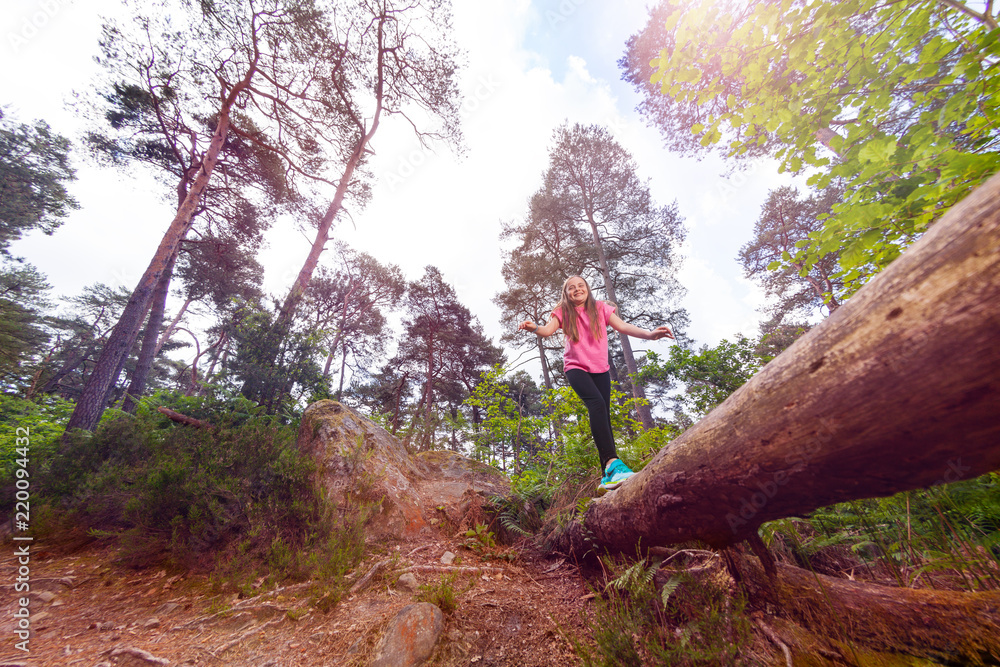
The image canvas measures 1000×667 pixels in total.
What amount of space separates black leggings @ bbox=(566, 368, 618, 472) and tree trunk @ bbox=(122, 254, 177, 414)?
438 inches

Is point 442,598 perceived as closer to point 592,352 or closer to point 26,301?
point 592,352

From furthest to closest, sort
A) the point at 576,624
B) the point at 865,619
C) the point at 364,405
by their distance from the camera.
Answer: the point at 364,405
the point at 576,624
the point at 865,619

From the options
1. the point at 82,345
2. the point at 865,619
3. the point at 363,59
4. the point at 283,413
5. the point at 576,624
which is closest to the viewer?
the point at 865,619

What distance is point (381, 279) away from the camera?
15.2 metres

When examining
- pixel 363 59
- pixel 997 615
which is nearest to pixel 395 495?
pixel 997 615

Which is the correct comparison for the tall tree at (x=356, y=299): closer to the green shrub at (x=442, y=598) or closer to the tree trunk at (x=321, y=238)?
the tree trunk at (x=321, y=238)

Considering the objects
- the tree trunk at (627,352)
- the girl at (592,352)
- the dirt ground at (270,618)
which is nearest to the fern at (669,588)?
the dirt ground at (270,618)

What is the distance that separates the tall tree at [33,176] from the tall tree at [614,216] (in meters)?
20.5

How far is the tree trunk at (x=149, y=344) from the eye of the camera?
8547 mm

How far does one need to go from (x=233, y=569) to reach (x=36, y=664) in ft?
3.13

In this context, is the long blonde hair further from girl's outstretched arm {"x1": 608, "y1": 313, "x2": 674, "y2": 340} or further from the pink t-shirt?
girl's outstretched arm {"x1": 608, "y1": 313, "x2": 674, "y2": 340}

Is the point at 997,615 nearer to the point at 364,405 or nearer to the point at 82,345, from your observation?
the point at 364,405

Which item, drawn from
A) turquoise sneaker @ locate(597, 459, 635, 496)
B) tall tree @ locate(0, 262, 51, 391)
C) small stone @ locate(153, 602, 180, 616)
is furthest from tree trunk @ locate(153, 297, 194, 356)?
turquoise sneaker @ locate(597, 459, 635, 496)

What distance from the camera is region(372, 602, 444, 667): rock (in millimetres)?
→ 1760
